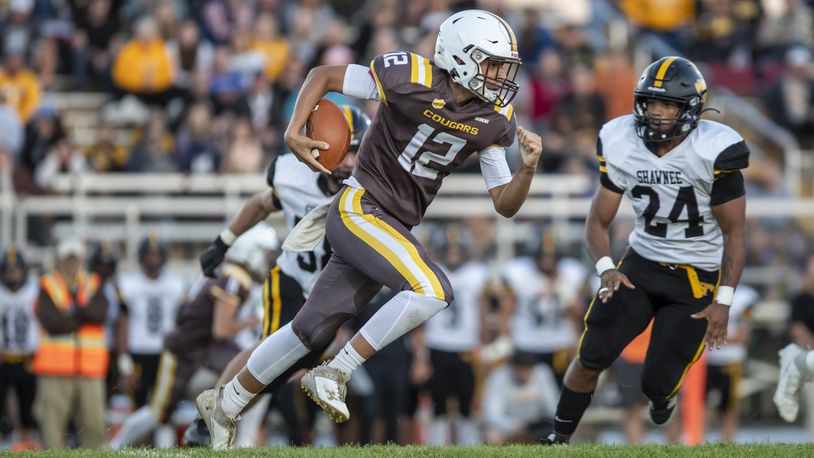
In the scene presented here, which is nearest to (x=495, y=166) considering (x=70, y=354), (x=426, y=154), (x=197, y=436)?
(x=426, y=154)

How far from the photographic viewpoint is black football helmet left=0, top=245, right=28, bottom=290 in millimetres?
11406

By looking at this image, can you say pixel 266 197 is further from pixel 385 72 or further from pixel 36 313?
pixel 36 313

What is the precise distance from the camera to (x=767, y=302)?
41.8 ft

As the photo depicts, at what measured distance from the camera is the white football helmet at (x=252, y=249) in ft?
30.9

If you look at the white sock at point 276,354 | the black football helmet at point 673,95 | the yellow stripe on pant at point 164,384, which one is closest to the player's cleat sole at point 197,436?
the white sock at point 276,354

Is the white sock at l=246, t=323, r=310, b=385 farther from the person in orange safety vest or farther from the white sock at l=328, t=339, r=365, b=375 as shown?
the person in orange safety vest

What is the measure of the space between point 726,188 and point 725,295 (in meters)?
0.51

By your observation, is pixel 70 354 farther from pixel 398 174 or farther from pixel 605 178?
pixel 605 178

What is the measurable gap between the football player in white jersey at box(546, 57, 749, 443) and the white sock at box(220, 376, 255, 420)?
5.43 ft

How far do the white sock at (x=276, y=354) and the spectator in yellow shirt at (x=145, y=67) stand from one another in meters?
7.73

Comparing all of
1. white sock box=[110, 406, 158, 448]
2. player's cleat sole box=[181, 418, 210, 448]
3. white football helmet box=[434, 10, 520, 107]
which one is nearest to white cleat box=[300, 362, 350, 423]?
white football helmet box=[434, 10, 520, 107]

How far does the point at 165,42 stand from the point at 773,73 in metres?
6.34

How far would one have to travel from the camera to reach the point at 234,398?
6.29m

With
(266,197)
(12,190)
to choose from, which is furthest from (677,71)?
(12,190)
